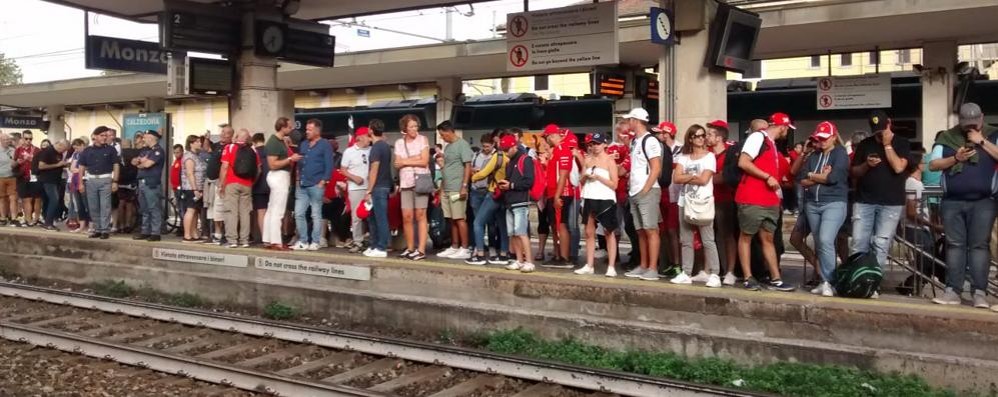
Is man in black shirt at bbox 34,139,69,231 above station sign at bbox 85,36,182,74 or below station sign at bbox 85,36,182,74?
below

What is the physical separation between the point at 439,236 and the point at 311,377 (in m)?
4.64

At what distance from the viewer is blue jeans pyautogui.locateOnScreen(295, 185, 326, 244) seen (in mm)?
11188

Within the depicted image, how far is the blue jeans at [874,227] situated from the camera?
301 inches

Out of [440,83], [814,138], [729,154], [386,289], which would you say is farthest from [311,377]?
[440,83]

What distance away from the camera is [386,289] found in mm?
9484

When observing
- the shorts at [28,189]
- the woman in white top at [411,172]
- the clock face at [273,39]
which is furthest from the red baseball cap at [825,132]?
the shorts at [28,189]

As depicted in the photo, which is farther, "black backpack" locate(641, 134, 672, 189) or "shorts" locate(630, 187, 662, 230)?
"black backpack" locate(641, 134, 672, 189)

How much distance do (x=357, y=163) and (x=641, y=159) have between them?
13.3 feet

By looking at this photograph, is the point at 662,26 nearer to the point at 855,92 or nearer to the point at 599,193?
→ the point at 599,193

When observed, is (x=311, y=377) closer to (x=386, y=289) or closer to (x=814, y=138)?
(x=386, y=289)

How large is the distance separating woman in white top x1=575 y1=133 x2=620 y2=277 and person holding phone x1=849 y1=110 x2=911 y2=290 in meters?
2.30

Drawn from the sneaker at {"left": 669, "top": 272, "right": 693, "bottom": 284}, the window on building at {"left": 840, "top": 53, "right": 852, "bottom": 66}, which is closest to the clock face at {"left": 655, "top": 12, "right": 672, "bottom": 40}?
the sneaker at {"left": 669, "top": 272, "right": 693, "bottom": 284}

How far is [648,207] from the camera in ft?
28.3

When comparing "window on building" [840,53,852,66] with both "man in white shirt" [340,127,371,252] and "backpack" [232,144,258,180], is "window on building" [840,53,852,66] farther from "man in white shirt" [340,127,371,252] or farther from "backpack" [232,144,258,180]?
"backpack" [232,144,258,180]
